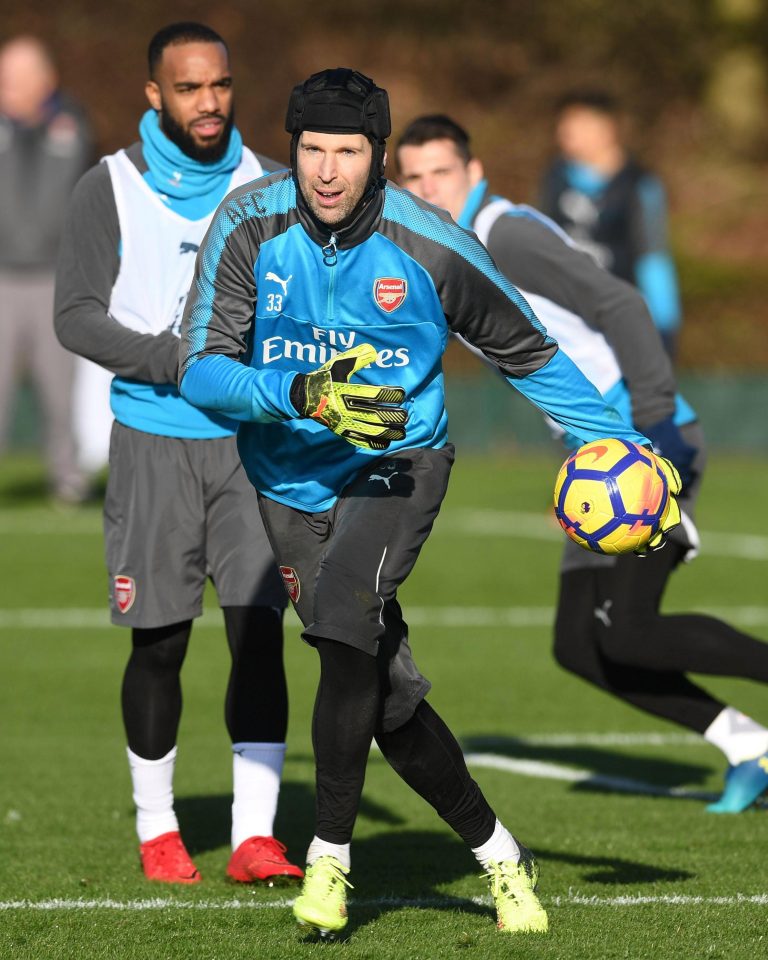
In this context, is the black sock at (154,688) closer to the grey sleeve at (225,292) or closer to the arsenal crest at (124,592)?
the arsenal crest at (124,592)

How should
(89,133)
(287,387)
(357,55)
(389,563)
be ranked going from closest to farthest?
1. (287,387)
2. (389,563)
3. (89,133)
4. (357,55)

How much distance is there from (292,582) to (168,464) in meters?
0.91

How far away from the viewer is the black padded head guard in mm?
4727

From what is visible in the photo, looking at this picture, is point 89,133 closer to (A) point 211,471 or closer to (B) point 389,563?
(A) point 211,471

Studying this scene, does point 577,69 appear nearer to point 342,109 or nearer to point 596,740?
point 596,740

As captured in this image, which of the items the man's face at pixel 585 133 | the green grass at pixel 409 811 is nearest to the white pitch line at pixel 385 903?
the green grass at pixel 409 811

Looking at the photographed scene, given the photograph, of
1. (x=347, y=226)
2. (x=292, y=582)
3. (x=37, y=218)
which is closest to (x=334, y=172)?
(x=347, y=226)

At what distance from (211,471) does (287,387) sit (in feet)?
4.45

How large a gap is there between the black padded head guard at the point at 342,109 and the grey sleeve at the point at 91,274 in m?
1.13

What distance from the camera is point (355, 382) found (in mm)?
4859

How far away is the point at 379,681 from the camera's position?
15.8 feet

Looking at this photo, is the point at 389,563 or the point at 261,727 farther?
the point at 261,727

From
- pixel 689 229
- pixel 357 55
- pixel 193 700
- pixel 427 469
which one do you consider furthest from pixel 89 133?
pixel 357 55

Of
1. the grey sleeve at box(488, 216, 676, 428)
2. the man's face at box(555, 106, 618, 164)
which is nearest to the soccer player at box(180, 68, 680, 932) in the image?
the grey sleeve at box(488, 216, 676, 428)
